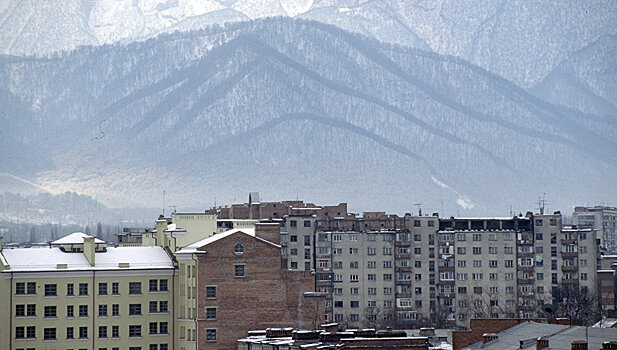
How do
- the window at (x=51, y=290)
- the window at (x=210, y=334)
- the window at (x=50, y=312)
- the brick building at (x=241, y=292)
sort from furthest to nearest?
the window at (x=51, y=290) → the window at (x=50, y=312) → the brick building at (x=241, y=292) → the window at (x=210, y=334)

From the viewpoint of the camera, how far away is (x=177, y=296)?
215ft

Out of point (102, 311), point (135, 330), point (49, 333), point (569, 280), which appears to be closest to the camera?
point (49, 333)

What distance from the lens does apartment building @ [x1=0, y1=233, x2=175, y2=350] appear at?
63438 millimetres

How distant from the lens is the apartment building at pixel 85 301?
6344 cm

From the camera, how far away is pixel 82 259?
218 feet

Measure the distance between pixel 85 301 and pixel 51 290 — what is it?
1527mm

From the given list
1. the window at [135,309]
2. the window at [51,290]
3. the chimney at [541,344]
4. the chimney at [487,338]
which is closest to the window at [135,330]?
the window at [135,309]

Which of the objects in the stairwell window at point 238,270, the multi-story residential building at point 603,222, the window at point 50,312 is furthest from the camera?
the multi-story residential building at point 603,222

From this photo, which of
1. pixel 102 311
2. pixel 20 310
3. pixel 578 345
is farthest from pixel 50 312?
pixel 578 345

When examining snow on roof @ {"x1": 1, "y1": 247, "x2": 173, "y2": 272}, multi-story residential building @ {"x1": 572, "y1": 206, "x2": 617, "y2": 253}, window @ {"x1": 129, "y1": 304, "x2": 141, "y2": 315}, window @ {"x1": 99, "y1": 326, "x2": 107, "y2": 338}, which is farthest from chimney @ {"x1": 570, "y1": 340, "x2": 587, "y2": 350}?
multi-story residential building @ {"x1": 572, "y1": 206, "x2": 617, "y2": 253}

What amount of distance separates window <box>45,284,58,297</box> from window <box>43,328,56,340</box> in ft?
4.93

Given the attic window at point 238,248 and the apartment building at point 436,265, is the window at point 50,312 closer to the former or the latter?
the attic window at point 238,248

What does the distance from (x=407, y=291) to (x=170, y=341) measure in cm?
5045

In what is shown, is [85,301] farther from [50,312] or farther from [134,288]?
[134,288]
